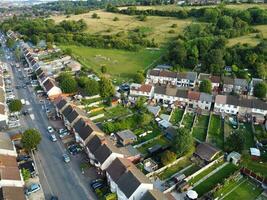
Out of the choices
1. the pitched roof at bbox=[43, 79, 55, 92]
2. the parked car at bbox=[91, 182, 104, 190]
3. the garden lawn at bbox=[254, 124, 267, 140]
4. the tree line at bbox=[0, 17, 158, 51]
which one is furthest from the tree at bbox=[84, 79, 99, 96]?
the tree line at bbox=[0, 17, 158, 51]

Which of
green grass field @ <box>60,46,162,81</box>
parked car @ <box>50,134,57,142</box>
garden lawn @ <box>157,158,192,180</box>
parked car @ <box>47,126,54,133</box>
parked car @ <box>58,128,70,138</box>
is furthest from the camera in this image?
green grass field @ <box>60,46,162,81</box>

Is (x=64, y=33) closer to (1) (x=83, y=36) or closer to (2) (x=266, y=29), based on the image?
(1) (x=83, y=36)

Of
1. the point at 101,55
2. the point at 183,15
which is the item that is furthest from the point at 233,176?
the point at 183,15

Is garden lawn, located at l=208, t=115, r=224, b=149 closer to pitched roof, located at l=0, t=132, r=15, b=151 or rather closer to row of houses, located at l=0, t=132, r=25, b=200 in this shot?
row of houses, located at l=0, t=132, r=25, b=200

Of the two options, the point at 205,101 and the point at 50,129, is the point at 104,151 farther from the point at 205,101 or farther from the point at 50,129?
the point at 205,101

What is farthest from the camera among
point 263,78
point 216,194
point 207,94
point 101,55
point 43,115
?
point 101,55

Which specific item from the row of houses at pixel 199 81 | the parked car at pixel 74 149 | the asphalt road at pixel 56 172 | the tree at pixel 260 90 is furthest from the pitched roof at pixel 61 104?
the tree at pixel 260 90

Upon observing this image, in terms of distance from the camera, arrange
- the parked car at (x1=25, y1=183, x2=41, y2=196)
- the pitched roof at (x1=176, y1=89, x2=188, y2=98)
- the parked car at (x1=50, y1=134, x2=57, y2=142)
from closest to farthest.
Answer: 1. the parked car at (x1=25, y1=183, x2=41, y2=196)
2. the parked car at (x1=50, y1=134, x2=57, y2=142)
3. the pitched roof at (x1=176, y1=89, x2=188, y2=98)

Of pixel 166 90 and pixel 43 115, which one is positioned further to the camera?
pixel 166 90
